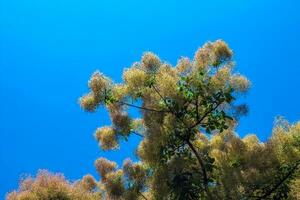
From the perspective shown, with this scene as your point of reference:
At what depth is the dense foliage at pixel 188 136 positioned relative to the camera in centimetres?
1305

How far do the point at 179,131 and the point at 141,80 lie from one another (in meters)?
1.71

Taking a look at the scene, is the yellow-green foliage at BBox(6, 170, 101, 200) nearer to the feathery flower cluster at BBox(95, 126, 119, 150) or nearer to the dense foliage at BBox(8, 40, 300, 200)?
the dense foliage at BBox(8, 40, 300, 200)

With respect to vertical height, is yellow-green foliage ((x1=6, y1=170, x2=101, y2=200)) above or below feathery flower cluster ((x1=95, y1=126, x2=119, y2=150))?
below

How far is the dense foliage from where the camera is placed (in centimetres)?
1305

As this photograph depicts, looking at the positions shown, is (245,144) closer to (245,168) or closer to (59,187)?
(245,168)

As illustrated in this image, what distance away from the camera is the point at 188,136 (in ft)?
43.3

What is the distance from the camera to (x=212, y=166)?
522 inches

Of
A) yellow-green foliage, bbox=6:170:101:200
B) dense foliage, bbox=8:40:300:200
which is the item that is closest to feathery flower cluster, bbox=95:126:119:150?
dense foliage, bbox=8:40:300:200

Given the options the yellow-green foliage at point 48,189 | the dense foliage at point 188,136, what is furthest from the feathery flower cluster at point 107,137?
the yellow-green foliage at point 48,189

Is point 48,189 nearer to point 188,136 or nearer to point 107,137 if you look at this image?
point 107,137

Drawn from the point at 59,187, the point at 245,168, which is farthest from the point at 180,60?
the point at 59,187

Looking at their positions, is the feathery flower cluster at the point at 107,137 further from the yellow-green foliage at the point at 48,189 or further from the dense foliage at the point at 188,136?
the yellow-green foliage at the point at 48,189

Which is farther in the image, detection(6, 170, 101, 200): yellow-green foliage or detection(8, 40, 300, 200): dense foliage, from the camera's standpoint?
detection(6, 170, 101, 200): yellow-green foliage

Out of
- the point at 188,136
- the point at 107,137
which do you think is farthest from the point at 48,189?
the point at 188,136
